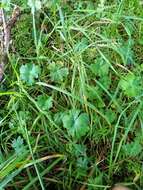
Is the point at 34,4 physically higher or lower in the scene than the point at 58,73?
higher

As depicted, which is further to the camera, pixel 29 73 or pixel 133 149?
pixel 29 73

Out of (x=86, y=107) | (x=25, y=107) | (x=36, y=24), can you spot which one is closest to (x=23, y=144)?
(x=25, y=107)

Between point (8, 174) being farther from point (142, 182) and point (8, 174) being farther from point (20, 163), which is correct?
point (142, 182)

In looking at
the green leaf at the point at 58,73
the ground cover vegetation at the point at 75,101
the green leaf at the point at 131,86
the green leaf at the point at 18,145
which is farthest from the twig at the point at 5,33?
the green leaf at the point at 131,86

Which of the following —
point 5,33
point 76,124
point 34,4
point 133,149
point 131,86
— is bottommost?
point 133,149

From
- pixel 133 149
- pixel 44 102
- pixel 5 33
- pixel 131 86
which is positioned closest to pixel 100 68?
pixel 131 86

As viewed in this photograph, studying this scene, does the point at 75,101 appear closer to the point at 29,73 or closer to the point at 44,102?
the point at 44,102

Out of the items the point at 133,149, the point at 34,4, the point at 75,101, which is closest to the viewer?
the point at 133,149
